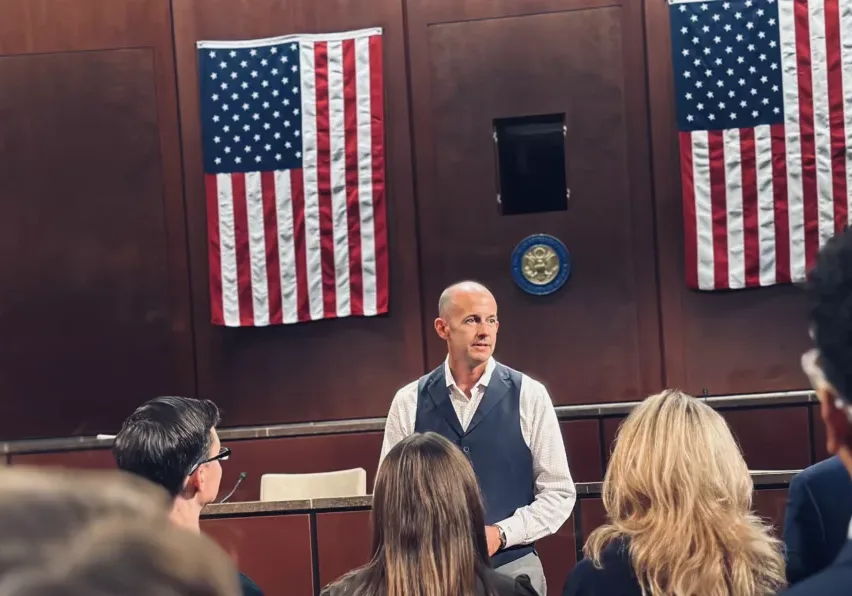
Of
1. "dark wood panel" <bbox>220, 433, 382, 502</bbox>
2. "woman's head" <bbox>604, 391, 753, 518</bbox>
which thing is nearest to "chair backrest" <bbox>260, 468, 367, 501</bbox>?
"dark wood panel" <bbox>220, 433, 382, 502</bbox>

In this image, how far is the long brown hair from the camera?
6.92 feet

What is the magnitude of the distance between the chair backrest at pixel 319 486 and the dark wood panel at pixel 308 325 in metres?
1.80

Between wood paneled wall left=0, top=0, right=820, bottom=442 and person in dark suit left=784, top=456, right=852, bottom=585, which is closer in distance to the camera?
person in dark suit left=784, top=456, right=852, bottom=585

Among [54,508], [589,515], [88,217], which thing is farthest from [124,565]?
[88,217]

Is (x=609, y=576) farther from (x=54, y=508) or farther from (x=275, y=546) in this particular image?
(x=275, y=546)

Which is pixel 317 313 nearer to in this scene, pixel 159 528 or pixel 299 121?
pixel 299 121

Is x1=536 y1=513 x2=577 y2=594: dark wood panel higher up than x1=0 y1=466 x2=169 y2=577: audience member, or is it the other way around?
x1=0 y1=466 x2=169 y2=577: audience member

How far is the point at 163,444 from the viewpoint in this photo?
226cm

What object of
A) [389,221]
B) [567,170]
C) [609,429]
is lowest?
[609,429]

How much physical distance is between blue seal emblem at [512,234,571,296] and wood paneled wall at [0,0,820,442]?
0.07m

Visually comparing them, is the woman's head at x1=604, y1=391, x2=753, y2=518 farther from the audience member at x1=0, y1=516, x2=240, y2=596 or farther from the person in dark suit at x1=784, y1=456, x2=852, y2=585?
the audience member at x1=0, y1=516, x2=240, y2=596

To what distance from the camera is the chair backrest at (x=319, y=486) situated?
529 centimetres

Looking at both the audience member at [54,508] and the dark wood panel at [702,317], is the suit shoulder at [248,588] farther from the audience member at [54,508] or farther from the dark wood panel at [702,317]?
the dark wood panel at [702,317]

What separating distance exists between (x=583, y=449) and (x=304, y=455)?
1.89 meters
